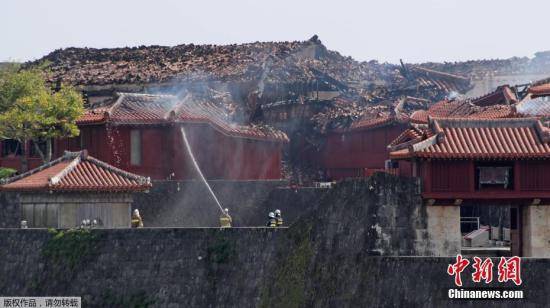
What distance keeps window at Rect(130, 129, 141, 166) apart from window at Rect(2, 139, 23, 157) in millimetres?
8689

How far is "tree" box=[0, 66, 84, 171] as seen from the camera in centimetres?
7344

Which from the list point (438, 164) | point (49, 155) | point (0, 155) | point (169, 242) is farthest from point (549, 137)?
point (0, 155)

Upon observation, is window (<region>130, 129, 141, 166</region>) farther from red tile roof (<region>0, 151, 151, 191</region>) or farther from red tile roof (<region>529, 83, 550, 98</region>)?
red tile roof (<region>529, 83, 550, 98</region>)

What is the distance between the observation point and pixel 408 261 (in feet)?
169

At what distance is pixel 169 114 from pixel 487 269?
25821mm

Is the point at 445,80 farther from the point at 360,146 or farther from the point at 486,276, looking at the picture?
the point at 486,276

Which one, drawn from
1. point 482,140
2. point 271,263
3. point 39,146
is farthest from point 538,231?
point 39,146

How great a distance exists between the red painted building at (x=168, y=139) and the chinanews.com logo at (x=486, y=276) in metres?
25.1

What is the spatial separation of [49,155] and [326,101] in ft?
49.0

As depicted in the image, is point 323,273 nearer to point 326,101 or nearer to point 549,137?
point 549,137

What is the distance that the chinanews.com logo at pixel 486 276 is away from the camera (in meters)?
49.9

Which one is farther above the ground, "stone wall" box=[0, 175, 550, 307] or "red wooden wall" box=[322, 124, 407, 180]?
"red wooden wall" box=[322, 124, 407, 180]

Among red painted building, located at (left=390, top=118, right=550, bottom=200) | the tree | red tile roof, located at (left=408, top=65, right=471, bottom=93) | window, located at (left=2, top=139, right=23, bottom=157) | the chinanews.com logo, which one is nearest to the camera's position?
the chinanews.com logo

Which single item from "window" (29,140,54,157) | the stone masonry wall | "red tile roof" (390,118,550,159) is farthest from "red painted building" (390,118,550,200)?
"window" (29,140,54,157)
